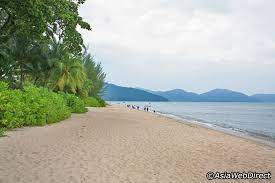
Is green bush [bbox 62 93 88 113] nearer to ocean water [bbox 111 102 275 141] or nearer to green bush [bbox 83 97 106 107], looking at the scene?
ocean water [bbox 111 102 275 141]

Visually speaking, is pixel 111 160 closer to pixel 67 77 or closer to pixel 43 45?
pixel 43 45

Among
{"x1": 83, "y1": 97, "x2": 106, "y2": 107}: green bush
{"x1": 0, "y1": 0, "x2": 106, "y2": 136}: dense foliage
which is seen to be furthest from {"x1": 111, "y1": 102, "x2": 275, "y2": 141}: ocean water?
{"x1": 0, "y1": 0, "x2": 106, "y2": 136}: dense foliage

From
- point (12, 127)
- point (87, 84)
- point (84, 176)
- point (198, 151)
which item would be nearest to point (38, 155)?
point (84, 176)

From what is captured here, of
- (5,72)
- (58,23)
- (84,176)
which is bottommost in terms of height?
(84,176)

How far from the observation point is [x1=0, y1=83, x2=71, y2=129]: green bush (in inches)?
606

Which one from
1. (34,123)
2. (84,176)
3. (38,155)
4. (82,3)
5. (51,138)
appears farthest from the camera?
(82,3)

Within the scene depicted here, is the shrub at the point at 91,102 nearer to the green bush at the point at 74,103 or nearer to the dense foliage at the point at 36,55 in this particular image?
the dense foliage at the point at 36,55

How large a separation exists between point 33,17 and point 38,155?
25.8ft

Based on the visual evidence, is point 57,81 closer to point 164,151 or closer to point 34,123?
point 34,123

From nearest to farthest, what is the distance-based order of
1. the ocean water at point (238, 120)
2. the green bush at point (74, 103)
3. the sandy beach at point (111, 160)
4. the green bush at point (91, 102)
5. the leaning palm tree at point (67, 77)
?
the sandy beach at point (111, 160), the green bush at point (74, 103), the ocean water at point (238, 120), the leaning palm tree at point (67, 77), the green bush at point (91, 102)

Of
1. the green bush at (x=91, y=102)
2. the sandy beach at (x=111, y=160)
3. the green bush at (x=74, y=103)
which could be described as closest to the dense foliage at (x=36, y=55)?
the green bush at (x=74, y=103)

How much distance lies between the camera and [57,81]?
→ 4409cm

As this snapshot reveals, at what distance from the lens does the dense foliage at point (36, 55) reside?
16.0 metres

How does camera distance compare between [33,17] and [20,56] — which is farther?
[20,56]
